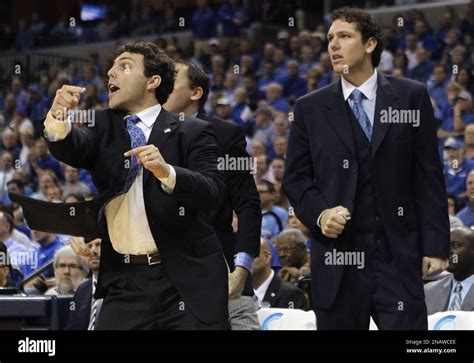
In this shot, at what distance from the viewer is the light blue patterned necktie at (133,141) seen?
383 cm

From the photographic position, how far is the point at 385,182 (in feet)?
13.5

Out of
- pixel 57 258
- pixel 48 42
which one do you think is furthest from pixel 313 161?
pixel 48 42

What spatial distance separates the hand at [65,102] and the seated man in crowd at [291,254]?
12.3 feet

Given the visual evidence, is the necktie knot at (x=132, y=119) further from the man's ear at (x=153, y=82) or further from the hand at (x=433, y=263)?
the hand at (x=433, y=263)

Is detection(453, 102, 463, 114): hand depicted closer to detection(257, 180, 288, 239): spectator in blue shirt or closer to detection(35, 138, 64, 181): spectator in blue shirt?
detection(257, 180, 288, 239): spectator in blue shirt

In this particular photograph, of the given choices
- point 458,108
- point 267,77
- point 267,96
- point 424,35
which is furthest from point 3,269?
point 424,35

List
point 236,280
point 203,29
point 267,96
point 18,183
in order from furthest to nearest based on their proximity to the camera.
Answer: point 203,29
point 267,96
point 18,183
point 236,280

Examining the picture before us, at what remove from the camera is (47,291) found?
7648 mm

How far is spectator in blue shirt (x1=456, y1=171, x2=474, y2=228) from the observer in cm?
778

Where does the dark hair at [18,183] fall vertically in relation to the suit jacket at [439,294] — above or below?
above

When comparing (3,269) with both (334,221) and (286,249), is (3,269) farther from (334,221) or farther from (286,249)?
(334,221)

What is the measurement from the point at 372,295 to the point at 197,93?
52.8 inches

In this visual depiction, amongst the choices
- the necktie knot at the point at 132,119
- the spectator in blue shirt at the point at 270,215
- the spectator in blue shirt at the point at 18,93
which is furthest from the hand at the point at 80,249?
the spectator in blue shirt at the point at 18,93

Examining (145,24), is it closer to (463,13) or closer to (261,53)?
(261,53)
